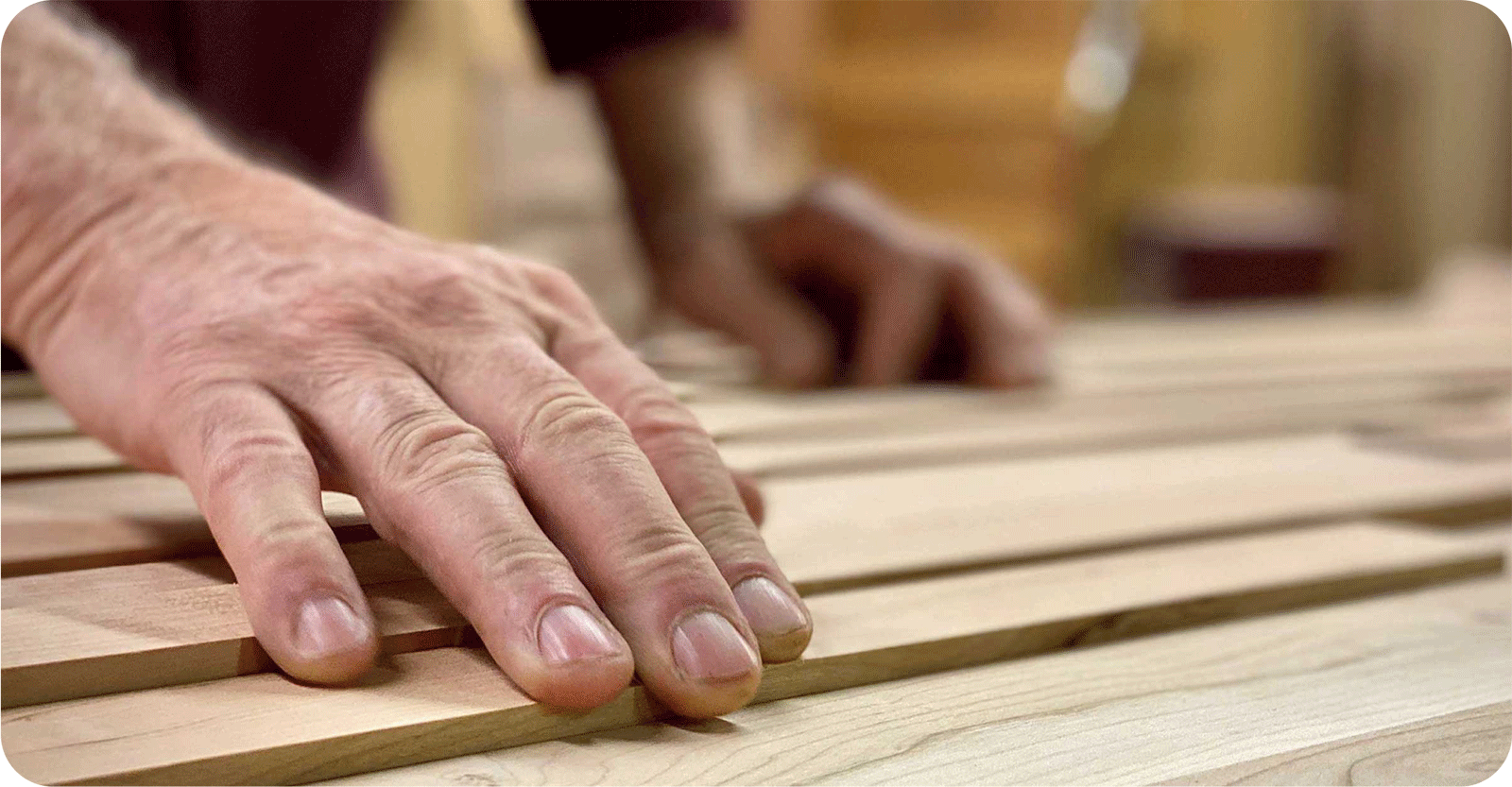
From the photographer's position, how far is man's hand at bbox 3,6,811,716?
0.50m

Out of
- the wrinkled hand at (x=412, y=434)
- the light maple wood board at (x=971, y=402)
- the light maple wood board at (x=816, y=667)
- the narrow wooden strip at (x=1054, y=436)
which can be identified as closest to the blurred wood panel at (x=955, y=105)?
the light maple wood board at (x=971, y=402)

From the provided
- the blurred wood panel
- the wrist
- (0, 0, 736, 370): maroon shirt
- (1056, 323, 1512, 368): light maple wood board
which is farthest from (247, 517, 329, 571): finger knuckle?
the blurred wood panel

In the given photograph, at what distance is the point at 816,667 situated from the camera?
0.54 meters

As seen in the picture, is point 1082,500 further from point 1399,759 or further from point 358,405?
point 358,405

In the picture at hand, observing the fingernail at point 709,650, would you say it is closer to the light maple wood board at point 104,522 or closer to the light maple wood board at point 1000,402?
the light maple wood board at point 104,522

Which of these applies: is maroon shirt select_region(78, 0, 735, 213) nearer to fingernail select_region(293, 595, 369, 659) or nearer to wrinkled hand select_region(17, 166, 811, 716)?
wrinkled hand select_region(17, 166, 811, 716)

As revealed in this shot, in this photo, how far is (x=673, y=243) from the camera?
139 cm

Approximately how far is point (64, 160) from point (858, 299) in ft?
2.43

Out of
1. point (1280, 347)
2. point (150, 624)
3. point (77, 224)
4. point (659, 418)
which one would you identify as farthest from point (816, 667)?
point (1280, 347)

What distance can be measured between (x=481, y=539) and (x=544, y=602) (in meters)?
0.04

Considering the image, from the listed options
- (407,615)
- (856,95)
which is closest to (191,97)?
(407,615)

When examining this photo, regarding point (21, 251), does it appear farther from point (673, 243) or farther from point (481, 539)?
point (673, 243)

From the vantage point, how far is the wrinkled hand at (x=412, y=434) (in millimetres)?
497

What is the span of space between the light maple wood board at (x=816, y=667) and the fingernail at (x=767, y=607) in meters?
0.02
